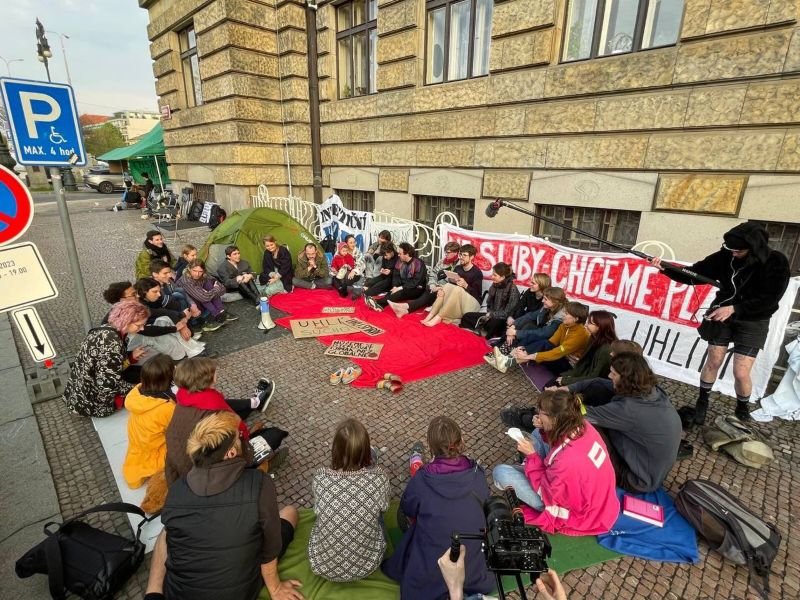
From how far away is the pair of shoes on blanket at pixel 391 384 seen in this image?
15.8ft

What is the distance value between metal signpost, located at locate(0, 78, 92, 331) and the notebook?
579 cm

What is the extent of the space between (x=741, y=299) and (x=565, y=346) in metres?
1.73

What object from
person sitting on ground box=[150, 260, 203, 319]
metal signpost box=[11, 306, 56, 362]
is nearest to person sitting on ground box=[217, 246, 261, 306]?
person sitting on ground box=[150, 260, 203, 319]

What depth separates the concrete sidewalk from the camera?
262 centimetres

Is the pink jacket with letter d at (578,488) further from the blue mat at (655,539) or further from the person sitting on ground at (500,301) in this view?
the person sitting on ground at (500,301)

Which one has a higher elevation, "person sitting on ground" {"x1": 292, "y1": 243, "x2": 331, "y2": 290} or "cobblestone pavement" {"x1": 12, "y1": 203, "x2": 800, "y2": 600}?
"person sitting on ground" {"x1": 292, "y1": 243, "x2": 331, "y2": 290}

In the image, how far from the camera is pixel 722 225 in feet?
18.8

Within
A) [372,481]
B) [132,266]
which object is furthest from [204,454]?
[132,266]

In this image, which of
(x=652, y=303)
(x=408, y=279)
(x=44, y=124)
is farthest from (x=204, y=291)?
(x=652, y=303)

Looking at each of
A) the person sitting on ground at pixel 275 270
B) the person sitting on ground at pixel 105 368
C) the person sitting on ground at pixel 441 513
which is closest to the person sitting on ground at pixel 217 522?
the person sitting on ground at pixel 441 513

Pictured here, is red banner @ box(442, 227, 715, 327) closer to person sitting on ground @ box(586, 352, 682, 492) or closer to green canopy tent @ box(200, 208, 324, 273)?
person sitting on ground @ box(586, 352, 682, 492)

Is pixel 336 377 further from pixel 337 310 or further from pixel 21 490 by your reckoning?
pixel 21 490

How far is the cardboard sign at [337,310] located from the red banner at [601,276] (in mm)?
2483

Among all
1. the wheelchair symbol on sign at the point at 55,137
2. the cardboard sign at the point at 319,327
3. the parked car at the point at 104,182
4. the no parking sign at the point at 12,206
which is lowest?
the cardboard sign at the point at 319,327
